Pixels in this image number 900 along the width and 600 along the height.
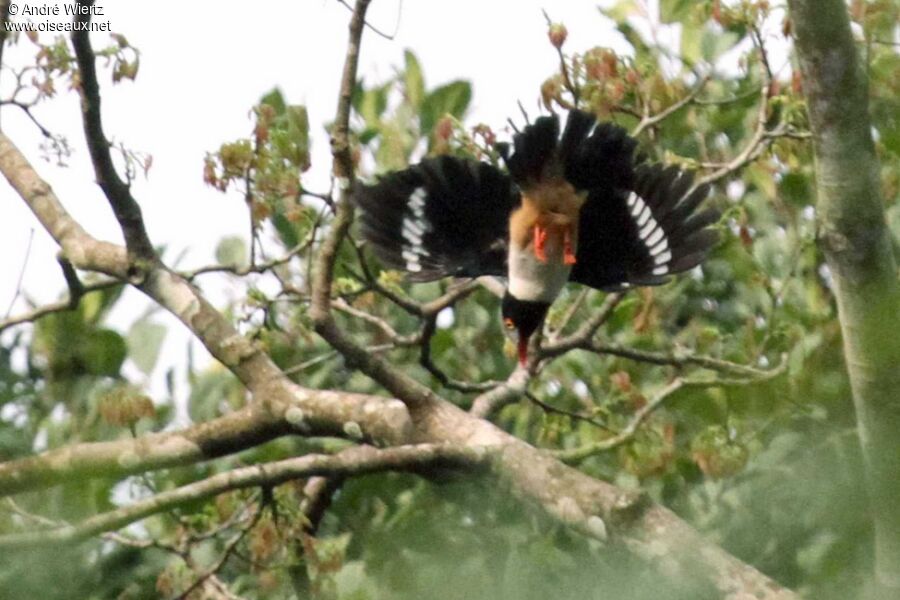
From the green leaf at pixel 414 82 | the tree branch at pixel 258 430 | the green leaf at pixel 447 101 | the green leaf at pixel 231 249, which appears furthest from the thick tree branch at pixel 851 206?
the green leaf at pixel 231 249

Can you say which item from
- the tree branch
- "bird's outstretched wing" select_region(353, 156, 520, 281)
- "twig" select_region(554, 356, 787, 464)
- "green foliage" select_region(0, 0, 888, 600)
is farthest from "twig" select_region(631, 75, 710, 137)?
the tree branch

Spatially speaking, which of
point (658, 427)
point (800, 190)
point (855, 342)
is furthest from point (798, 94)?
point (855, 342)

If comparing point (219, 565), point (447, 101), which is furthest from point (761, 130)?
point (219, 565)

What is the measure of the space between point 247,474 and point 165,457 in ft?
0.61

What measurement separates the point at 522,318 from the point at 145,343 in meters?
0.91

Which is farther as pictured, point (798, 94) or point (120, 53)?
point (798, 94)

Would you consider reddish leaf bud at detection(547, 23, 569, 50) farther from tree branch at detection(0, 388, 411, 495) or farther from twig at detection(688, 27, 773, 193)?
tree branch at detection(0, 388, 411, 495)

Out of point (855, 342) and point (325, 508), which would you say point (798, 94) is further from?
point (325, 508)

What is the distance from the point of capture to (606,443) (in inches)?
108

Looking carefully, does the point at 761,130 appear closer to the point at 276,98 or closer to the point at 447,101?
the point at 447,101

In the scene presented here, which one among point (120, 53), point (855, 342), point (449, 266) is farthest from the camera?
point (449, 266)

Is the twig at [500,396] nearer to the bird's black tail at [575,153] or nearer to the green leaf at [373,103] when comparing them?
the bird's black tail at [575,153]

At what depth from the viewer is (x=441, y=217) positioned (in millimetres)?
3373

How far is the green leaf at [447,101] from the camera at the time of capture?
11.5 ft
